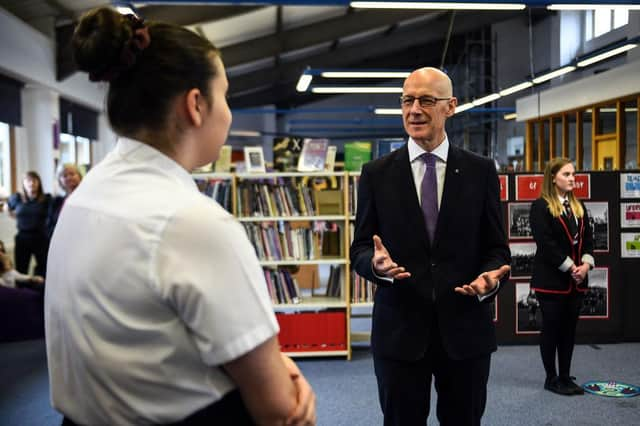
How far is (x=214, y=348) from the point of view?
33.6 inches

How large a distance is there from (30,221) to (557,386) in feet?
20.0

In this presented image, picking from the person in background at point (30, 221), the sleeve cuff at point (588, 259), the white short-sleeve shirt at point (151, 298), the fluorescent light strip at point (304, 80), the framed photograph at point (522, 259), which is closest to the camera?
the white short-sleeve shirt at point (151, 298)

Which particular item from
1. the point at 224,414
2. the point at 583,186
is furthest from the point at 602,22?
the point at 224,414

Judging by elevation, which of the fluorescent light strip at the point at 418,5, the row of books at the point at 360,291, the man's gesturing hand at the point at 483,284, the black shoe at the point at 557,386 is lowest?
the black shoe at the point at 557,386

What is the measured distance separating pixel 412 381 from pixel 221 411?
1155 millimetres

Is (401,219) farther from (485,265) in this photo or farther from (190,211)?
(190,211)

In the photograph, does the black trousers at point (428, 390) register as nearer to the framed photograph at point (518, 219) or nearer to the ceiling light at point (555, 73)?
Answer: the framed photograph at point (518, 219)

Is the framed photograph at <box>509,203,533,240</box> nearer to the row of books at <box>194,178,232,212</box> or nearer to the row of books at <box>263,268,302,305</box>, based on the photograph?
the row of books at <box>263,268,302,305</box>

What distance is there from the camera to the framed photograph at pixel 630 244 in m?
5.81

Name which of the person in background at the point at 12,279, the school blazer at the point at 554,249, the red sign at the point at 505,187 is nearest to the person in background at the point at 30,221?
A: the person in background at the point at 12,279

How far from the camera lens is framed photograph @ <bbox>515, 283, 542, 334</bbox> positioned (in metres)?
5.74

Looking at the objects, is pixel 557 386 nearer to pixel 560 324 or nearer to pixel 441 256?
pixel 560 324

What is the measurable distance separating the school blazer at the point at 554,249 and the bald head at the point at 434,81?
2.48 m

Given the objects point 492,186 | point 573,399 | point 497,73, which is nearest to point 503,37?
point 497,73
